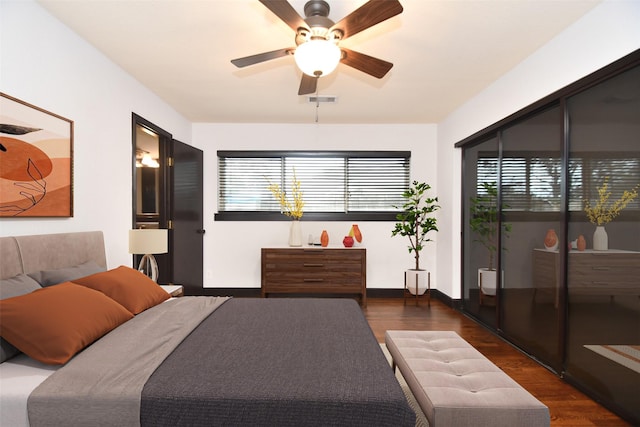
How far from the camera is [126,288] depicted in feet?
7.22

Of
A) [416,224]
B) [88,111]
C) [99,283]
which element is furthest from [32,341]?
[416,224]

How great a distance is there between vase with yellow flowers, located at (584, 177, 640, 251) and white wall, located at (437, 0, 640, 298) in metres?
0.83

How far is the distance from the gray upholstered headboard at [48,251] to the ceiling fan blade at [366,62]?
2288 millimetres

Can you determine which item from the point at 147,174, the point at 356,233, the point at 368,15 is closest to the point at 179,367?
the point at 368,15

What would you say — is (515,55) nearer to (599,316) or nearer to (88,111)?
(599,316)

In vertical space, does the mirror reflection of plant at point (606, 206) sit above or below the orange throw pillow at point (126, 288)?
above

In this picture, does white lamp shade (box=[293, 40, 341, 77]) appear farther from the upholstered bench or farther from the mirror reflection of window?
Answer: the mirror reflection of window

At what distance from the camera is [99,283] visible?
212 centimetres

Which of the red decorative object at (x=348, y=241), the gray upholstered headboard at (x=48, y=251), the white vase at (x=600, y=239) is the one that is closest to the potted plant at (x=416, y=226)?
the red decorative object at (x=348, y=241)

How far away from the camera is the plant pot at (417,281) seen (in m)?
4.73

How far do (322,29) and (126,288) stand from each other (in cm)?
205

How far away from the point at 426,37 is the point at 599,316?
7.60 feet

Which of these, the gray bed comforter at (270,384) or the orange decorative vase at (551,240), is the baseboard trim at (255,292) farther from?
the gray bed comforter at (270,384)

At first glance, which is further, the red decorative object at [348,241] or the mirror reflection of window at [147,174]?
the mirror reflection of window at [147,174]
